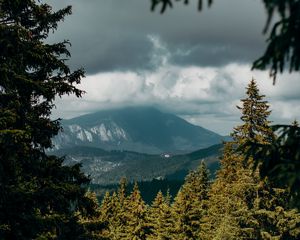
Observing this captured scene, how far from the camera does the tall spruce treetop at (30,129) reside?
10195 millimetres

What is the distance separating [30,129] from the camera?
1170 cm

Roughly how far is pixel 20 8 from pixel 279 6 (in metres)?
10.1

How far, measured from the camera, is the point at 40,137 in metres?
13.1

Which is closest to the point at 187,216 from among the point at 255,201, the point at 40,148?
the point at 255,201

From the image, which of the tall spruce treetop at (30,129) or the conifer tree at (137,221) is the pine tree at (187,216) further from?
the tall spruce treetop at (30,129)

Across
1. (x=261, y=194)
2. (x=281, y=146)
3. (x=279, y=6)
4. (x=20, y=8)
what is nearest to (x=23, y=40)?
(x=20, y=8)

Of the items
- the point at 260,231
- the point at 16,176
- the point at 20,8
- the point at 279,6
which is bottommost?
the point at 260,231

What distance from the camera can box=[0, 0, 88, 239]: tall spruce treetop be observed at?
33.4 ft

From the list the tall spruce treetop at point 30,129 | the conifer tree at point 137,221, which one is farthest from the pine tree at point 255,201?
the conifer tree at point 137,221

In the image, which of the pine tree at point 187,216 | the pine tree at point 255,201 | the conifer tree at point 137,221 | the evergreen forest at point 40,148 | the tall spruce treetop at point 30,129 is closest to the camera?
the evergreen forest at point 40,148

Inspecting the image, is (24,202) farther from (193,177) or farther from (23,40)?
(193,177)

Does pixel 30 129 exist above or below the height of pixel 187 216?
above

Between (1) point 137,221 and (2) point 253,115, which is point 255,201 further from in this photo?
(1) point 137,221

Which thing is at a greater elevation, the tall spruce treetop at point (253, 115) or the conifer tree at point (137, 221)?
the tall spruce treetop at point (253, 115)
